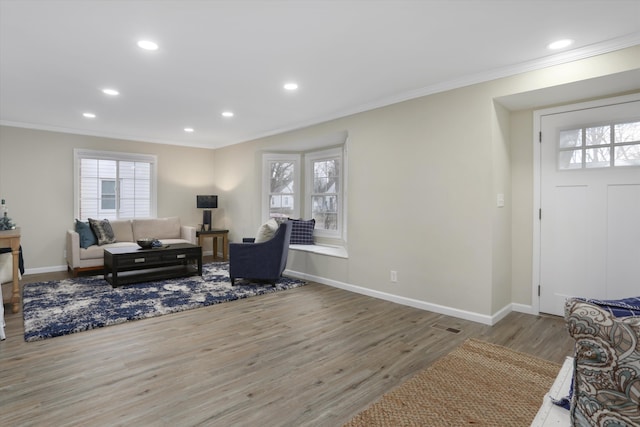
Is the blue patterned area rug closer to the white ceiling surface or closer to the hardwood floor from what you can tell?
the hardwood floor

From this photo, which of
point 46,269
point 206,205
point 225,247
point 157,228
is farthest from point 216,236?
point 46,269

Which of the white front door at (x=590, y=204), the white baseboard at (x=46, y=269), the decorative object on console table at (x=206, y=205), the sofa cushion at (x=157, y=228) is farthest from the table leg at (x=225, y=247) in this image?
the white front door at (x=590, y=204)

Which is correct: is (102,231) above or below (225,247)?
above

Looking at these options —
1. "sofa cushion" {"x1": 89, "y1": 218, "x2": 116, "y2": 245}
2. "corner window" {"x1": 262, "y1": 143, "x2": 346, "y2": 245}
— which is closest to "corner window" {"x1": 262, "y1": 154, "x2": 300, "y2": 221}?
"corner window" {"x1": 262, "y1": 143, "x2": 346, "y2": 245}

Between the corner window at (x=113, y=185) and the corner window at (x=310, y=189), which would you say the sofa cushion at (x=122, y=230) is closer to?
the corner window at (x=113, y=185)

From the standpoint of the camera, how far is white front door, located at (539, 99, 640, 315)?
307 cm

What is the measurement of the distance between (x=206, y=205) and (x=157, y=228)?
1.02 m

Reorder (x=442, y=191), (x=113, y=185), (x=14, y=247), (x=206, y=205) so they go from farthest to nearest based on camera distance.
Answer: (x=206, y=205) → (x=113, y=185) → (x=442, y=191) → (x=14, y=247)

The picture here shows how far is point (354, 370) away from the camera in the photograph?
A: 2436mm

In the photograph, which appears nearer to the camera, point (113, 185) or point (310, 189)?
point (310, 189)

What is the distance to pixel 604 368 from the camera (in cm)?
78

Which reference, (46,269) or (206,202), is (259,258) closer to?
(206,202)

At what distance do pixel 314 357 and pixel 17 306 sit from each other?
331 cm

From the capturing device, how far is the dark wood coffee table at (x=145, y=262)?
4.63 meters
